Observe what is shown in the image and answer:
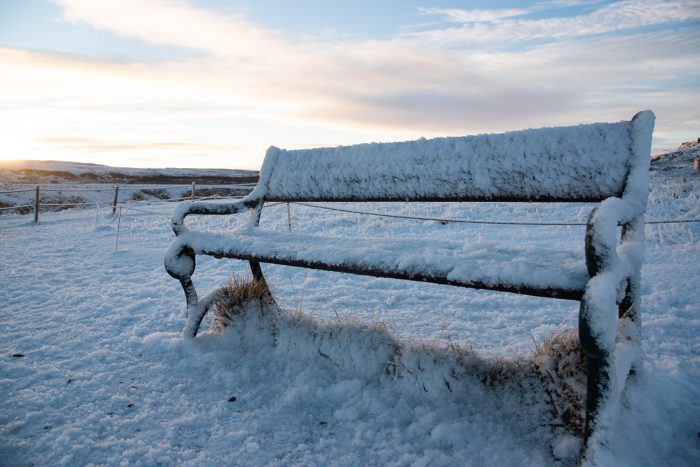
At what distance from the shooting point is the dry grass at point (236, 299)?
Answer: 2.54 meters

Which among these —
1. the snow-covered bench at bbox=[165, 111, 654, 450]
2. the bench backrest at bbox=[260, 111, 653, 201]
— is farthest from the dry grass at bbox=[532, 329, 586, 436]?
the bench backrest at bbox=[260, 111, 653, 201]

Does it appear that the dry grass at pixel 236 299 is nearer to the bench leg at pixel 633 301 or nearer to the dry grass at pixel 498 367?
the dry grass at pixel 498 367

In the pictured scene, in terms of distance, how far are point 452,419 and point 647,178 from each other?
1189mm

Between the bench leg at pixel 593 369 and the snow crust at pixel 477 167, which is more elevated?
the snow crust at pixel 477 167

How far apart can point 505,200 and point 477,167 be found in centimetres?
20

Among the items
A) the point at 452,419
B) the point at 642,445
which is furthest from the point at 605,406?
the point at 452,419

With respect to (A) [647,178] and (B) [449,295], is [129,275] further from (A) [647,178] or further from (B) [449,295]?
(A) [647,178]

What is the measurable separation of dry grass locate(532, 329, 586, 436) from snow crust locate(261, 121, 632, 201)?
0.62 m

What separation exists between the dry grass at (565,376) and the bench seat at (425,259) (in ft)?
1.26

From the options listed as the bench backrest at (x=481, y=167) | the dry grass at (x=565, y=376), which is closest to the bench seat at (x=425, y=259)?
the bench backrest at (x=481, y=167)

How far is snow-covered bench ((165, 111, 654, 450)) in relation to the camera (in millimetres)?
1288

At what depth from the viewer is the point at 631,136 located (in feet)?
5.49

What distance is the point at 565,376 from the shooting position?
1.67 m

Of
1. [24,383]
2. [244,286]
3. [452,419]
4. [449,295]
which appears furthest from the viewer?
[449,295]
